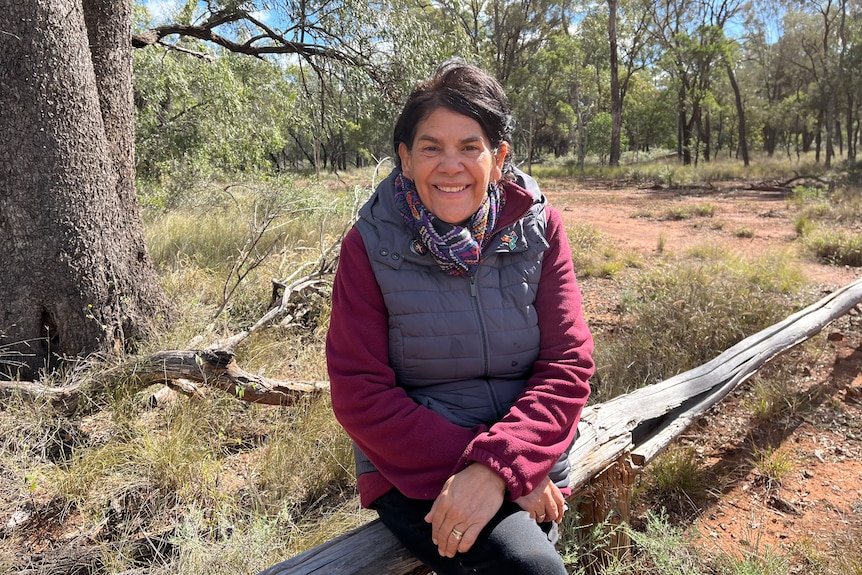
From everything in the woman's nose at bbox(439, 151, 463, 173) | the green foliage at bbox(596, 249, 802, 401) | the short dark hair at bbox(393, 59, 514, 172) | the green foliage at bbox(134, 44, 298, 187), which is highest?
the green foliage at bbox(134, 44, 298, 187)

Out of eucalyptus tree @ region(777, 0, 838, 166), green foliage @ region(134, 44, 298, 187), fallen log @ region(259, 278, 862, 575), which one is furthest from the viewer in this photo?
eucalyptus tree @ region(777, 0, 838, 166)

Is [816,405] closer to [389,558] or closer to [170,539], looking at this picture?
[389,558]

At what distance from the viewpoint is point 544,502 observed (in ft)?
4.71

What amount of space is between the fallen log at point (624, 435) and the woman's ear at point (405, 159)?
1033 millimetres

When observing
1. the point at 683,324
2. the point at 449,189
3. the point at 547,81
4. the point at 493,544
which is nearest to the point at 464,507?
the point at 493,544

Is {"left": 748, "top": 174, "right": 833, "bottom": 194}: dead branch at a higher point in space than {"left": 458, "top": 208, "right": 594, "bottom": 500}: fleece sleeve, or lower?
lower

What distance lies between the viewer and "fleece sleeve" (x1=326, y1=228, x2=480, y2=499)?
140 centimetres

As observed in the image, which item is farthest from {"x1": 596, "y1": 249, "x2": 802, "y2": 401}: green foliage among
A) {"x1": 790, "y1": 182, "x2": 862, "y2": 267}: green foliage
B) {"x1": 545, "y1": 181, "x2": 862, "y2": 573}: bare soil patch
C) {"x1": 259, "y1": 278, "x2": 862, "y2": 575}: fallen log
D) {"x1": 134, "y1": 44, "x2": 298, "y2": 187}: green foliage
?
{"x1": 134, "y1": 44, "x2": 298, "y2": 187}: green foliage

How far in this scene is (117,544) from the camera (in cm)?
223

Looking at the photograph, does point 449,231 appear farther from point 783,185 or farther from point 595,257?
point 783,185

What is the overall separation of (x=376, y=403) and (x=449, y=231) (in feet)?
1.72

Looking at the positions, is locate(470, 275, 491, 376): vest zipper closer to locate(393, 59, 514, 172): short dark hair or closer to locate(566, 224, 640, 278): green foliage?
locate(393, 59, 514, 172): short dark hair

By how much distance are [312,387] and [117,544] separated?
3.95ft

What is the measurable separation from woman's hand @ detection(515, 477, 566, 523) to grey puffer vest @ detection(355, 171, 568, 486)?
107mm
